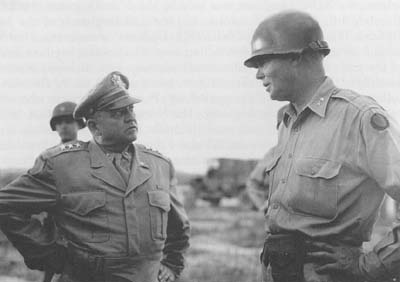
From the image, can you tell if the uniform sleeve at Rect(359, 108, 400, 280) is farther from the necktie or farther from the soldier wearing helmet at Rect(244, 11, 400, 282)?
the necktie

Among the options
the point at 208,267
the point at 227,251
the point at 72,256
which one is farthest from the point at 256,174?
the point at 72,256

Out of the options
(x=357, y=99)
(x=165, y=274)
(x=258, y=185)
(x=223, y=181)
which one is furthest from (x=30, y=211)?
(x=223, y=181)

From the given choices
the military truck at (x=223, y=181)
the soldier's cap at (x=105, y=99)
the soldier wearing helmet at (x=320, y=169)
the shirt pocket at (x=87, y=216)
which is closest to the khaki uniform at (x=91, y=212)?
the shirt pocket at (x=87, y=216)

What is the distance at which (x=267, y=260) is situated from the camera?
327 centimetres

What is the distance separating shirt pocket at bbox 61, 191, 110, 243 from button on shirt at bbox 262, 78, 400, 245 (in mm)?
1367

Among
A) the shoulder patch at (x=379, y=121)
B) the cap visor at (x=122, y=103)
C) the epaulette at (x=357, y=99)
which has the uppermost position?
the epaulette at (x=357, y=99)

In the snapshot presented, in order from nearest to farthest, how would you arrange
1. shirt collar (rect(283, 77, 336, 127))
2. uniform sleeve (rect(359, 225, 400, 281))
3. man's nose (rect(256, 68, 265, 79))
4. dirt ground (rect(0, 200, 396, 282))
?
uniform sleeve (rect(359, 225, 400, 281)) → shirt collar (rect(283, 77, 336, 127)) → man's nose (rect(256, 68, 265, 79)) → dirt ground (rect(0, 200, 396, 282))

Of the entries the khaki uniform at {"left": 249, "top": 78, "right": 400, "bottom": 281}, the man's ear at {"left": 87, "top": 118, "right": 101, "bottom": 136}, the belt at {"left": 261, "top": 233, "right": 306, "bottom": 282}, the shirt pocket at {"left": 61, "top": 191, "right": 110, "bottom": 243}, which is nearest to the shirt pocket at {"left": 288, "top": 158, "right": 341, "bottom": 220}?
the khaki uniform at {"left": 249, "top": 78, "right": 400, "bottom": 281}

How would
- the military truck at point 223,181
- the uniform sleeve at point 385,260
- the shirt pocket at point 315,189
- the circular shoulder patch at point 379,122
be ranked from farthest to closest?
the military truck at point 223,181, the shirt pocket at point 315,189, the circular shoulder patch at point 379,122, the uniform sleeve at point 385,260

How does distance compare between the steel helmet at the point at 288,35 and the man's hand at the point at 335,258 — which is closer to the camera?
the man's hand at the point at 335,258

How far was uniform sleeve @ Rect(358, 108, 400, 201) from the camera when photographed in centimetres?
279

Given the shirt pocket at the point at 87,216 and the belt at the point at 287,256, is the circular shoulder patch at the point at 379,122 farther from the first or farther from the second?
the shirt pocket at the point at 87,216

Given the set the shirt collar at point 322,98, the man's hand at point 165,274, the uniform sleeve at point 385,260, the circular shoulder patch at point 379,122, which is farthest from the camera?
the man's hand at point 165,274

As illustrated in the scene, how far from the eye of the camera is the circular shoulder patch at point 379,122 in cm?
290
